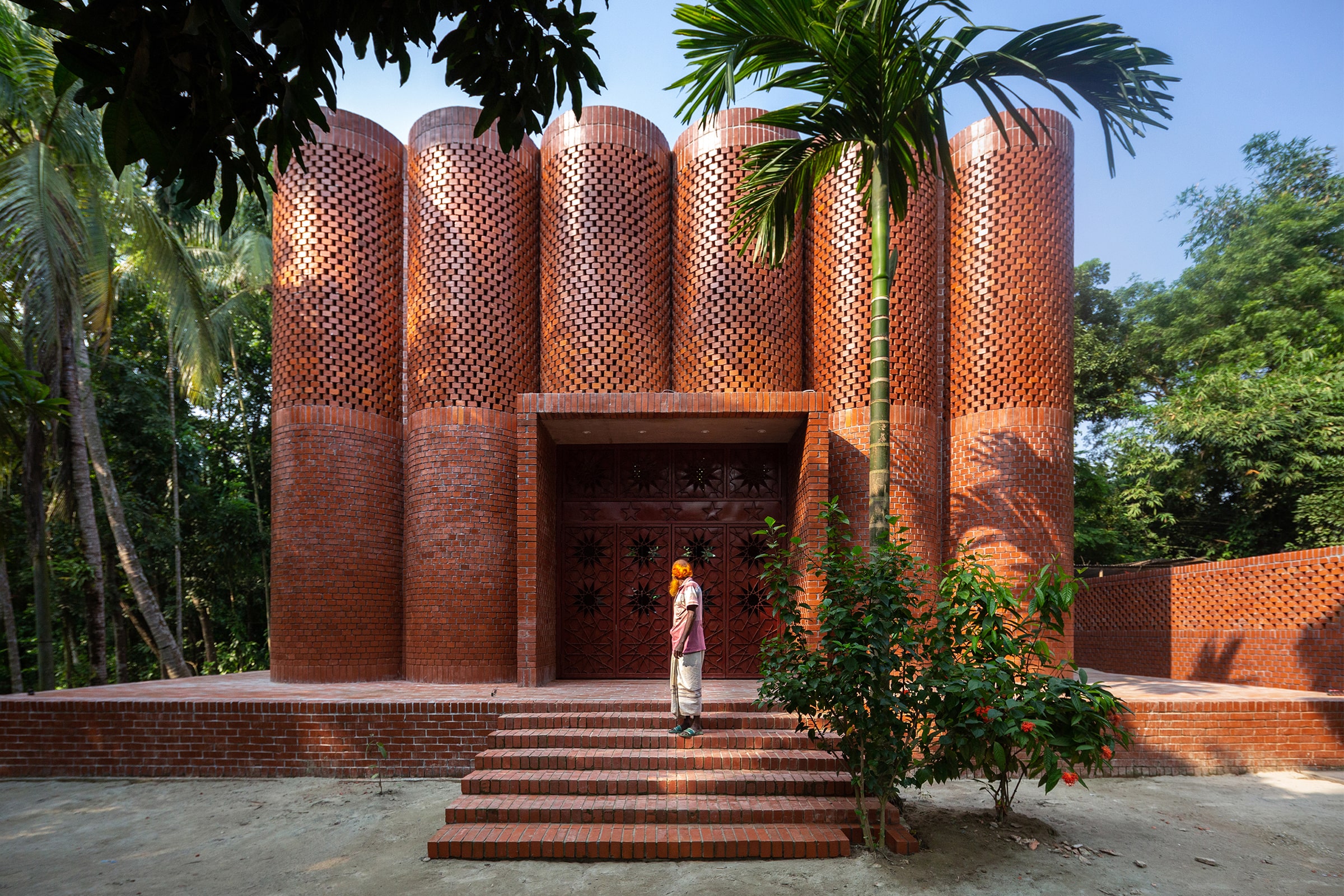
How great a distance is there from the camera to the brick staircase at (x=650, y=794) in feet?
17.3

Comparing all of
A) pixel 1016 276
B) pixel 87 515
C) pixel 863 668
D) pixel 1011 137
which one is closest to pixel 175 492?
pixel 87 515

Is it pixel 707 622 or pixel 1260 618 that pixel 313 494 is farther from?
pixel 1260 618

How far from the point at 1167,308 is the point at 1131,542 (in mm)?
8033

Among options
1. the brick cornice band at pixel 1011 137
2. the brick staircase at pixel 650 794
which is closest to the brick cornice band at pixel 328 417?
the brick staircase at pixel 650 794

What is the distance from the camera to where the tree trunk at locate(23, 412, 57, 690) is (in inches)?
478

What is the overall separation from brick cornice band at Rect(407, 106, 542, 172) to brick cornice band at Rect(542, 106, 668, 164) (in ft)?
1.42

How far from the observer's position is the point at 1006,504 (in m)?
9.25

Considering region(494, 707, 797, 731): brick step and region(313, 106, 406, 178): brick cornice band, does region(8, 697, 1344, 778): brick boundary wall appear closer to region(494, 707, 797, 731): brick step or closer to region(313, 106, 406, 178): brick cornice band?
region(494, 707, 797, 731): brick step

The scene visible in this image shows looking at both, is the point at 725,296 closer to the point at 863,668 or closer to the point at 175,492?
the point at 863,668

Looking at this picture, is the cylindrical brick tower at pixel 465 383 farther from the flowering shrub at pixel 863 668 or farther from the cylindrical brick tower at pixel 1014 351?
the cylindrical brick tower at pixel 1014 351

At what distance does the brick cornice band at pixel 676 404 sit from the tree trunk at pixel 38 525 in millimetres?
9259

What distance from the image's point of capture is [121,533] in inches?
532

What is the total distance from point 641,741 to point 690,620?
121 centimetres

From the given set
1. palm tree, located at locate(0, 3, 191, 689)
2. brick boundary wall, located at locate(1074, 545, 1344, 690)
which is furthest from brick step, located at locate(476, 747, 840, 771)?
brick boundary wall, located at locate(1074, 545, 1344, 690)
